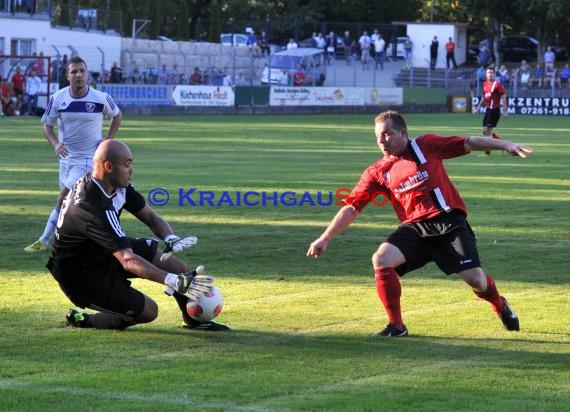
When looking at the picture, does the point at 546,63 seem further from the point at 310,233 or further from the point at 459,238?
the point at 459,238

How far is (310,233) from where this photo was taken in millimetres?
15227

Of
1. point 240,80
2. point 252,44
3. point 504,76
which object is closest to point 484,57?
point 504,76

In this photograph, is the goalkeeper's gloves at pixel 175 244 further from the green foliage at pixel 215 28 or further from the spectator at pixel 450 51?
the green foliage at pixel 215 28

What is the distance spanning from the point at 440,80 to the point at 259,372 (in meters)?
58.7

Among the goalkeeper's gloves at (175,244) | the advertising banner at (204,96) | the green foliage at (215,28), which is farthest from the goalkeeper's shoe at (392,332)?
the green foliage at (215,28)

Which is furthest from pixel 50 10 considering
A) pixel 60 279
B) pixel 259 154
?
pixel 60 279

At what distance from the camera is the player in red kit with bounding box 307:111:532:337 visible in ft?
29.7

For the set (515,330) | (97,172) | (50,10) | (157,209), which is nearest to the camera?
(97,172)

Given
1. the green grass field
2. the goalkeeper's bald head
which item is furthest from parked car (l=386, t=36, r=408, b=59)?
the goalkeeper's bald head

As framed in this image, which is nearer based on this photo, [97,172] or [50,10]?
[97,172]

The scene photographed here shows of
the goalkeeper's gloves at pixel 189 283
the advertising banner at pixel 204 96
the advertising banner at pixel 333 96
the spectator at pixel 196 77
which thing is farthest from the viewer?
the advertising banner at pixel 333 96

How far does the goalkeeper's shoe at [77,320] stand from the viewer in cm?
934

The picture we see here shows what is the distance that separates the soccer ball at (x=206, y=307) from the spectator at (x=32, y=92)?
39061 millimetres

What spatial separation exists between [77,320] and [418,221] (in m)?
2.66
